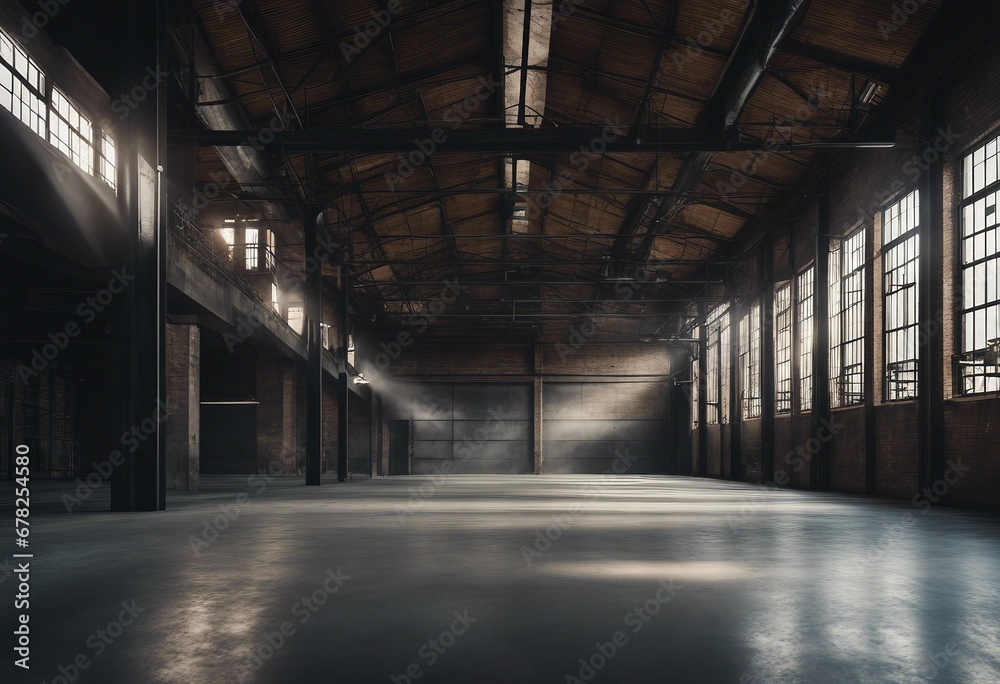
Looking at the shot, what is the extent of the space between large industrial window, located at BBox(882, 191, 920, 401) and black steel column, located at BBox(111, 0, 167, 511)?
44.8 feet

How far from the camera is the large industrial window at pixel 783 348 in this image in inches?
989

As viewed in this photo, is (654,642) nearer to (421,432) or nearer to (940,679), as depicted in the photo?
(940,679)

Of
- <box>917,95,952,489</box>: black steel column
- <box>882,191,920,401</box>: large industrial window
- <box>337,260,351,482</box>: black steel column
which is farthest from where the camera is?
<box>337,260,351,482</box>: black steel column

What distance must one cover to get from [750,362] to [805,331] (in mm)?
6347

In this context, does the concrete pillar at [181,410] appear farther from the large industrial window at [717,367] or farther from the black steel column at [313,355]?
the large industrial window at [717,367]

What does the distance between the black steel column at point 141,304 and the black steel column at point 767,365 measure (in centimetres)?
1915

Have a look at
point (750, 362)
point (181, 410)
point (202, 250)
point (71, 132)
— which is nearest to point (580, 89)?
point (202, 250)

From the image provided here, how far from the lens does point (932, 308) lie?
15.1 m

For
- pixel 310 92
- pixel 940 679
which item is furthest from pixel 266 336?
pixel 940 679

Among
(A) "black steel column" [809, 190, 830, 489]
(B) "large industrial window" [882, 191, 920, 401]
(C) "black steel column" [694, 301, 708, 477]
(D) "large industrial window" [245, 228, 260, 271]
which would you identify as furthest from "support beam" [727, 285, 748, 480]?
(D) "large industrial window" [245, 228, 260, 271]

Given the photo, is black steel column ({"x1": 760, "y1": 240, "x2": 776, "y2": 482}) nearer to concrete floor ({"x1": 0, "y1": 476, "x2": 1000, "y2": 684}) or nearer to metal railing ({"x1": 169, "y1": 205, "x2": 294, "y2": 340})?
metal railing ({"x1": 169, "y1": 205, "x2": 294, "y2": 340})

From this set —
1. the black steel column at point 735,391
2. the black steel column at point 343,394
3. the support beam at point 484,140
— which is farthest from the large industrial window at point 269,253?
the black steel column at point 735,391

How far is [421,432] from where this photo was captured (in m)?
40.3

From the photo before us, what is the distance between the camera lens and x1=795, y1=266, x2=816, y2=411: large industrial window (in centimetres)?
2330
